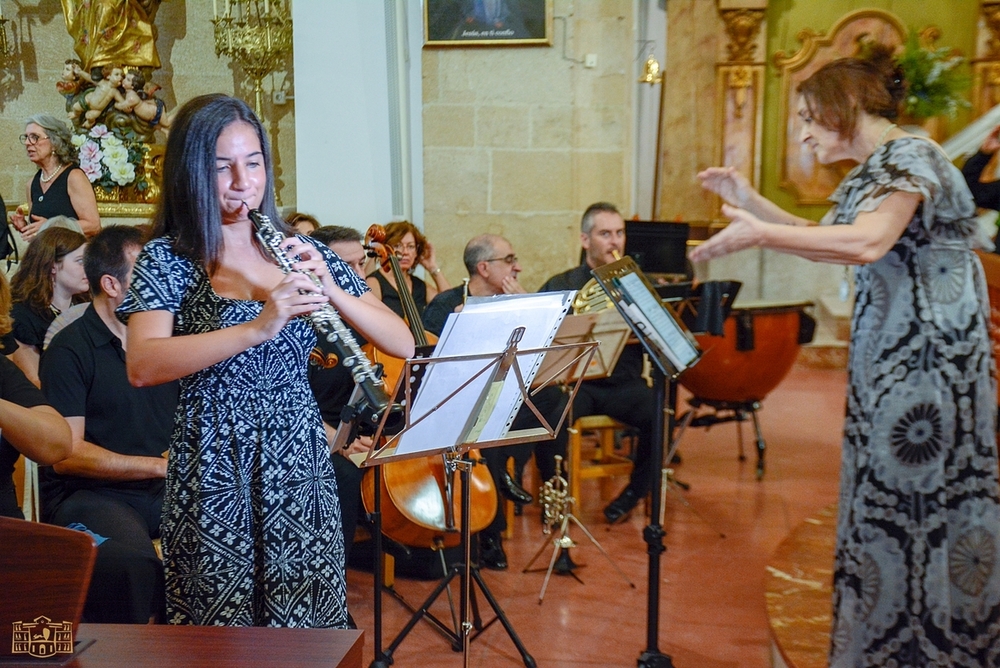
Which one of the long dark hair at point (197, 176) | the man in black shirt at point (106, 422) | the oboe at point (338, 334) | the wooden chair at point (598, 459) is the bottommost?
the wooden chair at point (598, 459)

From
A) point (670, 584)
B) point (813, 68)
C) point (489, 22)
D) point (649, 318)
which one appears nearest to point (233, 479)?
point (649, 318)

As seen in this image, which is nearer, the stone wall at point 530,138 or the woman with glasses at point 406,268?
the woman with glasses at point 406,268

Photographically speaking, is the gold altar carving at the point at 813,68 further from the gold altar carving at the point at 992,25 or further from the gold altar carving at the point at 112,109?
the gold altar carving at the point at 112,109

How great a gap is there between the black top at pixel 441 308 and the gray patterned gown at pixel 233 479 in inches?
104

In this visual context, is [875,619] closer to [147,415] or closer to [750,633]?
[750,633]

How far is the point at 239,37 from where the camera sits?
6879 millimetres

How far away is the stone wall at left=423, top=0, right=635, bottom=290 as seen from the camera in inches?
231

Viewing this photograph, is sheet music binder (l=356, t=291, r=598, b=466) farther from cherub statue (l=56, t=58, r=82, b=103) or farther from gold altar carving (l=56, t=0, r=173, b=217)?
cherub statue (l=56, t=58, r=82, b=103)

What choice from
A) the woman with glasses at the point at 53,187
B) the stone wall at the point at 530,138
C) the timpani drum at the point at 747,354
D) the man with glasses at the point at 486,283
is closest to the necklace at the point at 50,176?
the woman with glasses at the point at 53,187

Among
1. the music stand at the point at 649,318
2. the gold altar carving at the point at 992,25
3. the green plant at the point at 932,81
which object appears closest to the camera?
the music stand at the point at 649,318

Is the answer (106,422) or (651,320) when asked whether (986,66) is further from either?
(106,422)

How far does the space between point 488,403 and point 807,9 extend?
846 centimetres

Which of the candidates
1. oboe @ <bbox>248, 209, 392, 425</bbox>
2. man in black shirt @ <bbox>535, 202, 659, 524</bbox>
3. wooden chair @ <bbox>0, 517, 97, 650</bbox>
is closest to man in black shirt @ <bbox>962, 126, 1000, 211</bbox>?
man in black shirt @ <bbox>535, 202, 659, 524</bbox>

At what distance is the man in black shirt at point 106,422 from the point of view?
284cm
